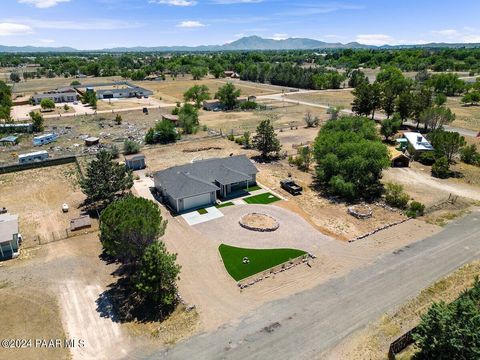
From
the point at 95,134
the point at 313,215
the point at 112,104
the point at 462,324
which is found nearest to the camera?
the point at 462,324

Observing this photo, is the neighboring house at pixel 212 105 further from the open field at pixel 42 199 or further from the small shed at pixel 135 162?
the open field at pixel 42 199

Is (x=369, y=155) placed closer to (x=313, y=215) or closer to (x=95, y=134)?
(x=313, y=215)

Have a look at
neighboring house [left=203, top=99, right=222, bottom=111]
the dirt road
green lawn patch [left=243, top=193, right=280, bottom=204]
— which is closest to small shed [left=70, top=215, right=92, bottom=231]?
green lawn patch [left=243, top=193, right=280, bottom=204]

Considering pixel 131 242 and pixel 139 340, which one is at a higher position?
pixel 131 242

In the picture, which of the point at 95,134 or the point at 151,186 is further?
the point at 95,134

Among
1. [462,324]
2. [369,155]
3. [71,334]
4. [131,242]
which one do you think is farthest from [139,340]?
[369,155]

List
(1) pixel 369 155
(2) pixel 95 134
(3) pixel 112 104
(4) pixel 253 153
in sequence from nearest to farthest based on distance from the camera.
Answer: (1) pixel 369 155, (4) pixel 253 153, (2) pixel 95 134, (3) pixel 112 104

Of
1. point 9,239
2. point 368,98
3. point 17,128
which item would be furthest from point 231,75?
point 9,239

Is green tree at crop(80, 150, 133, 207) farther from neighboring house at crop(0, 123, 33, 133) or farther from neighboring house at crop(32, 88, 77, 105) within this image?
neighboring house at crop(32, 88, 77, 105)
